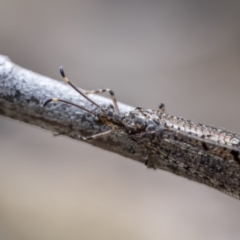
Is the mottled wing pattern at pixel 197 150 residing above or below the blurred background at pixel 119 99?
below

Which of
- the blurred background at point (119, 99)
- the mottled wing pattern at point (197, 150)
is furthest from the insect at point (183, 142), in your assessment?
the blurred background at point (119, 99)

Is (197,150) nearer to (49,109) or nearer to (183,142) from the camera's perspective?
(183,142)

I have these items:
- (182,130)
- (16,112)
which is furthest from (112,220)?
(16,112)

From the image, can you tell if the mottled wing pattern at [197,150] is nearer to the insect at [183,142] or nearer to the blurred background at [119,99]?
the insect at [183,142]

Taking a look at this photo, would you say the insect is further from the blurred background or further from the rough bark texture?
the blurred background

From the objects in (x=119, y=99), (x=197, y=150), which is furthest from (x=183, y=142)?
(x=119, y=99)
